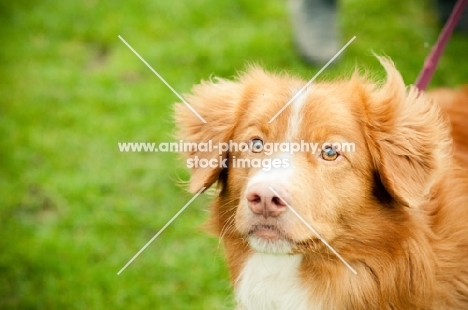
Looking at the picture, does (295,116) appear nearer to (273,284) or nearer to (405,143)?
(405,143)

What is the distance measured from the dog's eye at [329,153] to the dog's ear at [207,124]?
0.63 metres

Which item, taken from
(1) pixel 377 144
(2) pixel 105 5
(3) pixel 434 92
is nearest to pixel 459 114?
(3) pixel 434 92

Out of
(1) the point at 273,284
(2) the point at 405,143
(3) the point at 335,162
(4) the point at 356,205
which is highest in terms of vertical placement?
(2) the point at 405,143

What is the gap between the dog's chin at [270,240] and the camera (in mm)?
3043

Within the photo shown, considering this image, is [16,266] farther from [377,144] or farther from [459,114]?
[459,114]

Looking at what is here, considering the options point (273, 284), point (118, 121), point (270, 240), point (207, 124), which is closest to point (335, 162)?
point (270, 240)

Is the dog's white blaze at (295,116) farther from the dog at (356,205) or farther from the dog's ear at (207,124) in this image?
the dog's ear at (207,124)

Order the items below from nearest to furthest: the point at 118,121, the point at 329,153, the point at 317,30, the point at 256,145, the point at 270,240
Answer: the point at 270,240, the point at 329,153, the point at 256,145, the point at 118,121, the point at 317,30

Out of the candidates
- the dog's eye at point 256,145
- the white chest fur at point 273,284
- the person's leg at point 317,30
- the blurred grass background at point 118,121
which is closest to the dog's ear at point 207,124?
the dog's eye at point 256,145

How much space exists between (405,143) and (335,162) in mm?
384

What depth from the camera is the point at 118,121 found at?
6.53 metres

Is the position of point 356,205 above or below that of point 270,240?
above

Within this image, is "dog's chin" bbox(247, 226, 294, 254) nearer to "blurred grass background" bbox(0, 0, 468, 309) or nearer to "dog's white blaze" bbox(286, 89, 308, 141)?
"dog's white blaze" bbox(286, 89, 308, 141)

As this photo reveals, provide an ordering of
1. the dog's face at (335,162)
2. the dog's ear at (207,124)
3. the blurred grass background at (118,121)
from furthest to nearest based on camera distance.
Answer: the blurred grass background at (118,121)
the dog's ear at (207,124)
the dog's face at (335,162)
